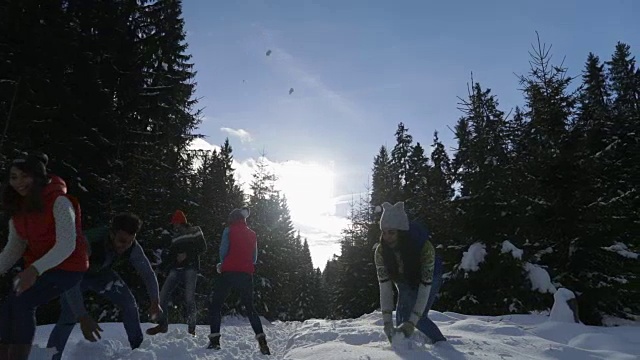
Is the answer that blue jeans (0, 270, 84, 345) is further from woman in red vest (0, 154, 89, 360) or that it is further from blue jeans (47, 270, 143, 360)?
blue jeans (47, 270, 143, 360)

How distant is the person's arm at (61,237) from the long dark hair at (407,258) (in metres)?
3.46

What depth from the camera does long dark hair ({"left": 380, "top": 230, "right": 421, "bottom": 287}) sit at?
5316 millimetres

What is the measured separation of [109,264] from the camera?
18.2ft

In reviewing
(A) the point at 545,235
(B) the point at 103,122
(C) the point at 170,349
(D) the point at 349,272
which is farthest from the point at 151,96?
(D) the point at 349,272

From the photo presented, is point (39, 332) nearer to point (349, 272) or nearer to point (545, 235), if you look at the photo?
point (545, 235)

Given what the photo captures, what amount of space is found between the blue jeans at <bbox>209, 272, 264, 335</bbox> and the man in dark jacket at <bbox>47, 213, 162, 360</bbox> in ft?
3.90

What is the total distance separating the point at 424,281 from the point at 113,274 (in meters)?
4.06

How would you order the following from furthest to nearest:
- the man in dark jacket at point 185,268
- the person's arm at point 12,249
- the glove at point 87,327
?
the man in dark jacket at point 185,268 → the glove at point 87,327 → the person's arm at point 12,249

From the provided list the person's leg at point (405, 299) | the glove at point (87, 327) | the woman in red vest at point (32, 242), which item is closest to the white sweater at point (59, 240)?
the woman in red vest at point (32, 242)

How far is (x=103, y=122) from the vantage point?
604 inches

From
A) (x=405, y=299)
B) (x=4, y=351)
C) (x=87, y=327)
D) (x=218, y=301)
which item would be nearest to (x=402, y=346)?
(x=405, y=299)

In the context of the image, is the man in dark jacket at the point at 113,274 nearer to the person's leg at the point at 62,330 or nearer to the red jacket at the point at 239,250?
the person's leg at the point at 62,330

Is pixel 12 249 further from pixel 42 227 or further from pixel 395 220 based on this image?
pixel 395 220

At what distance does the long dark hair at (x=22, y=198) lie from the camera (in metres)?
3.43
